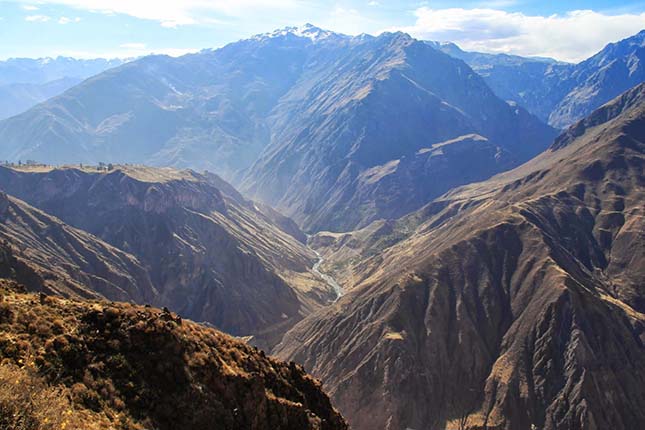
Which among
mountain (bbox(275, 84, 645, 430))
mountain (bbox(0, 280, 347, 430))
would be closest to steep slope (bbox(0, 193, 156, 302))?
mountain (bbox(275, 84, 645, 430))

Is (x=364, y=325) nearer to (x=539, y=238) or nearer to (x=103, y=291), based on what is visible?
(x=539, y=238)

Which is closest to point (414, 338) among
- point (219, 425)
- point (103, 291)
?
point (103, 291)

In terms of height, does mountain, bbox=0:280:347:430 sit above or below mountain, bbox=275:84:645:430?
above

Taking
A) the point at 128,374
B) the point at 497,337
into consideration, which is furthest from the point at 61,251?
the point at 128,374

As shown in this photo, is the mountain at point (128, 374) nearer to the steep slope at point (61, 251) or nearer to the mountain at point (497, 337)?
the mountain at point (497, 337)

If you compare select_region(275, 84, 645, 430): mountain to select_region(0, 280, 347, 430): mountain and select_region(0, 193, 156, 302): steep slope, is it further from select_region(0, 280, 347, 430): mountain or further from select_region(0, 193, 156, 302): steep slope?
select_region(0, 280, 347, 430): mountain

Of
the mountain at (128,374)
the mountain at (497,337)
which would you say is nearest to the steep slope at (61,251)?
the mountain at (497,337)
